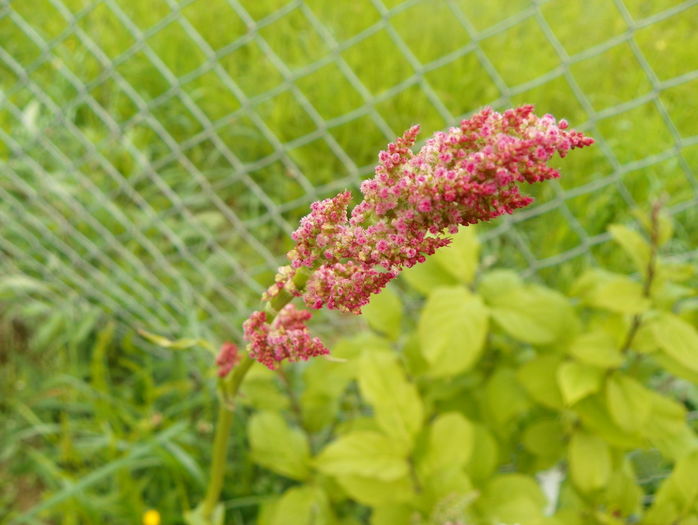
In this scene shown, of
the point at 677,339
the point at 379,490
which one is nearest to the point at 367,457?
the point at 379,490

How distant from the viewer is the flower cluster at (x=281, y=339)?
0.75 m

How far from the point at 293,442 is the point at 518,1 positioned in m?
2.30

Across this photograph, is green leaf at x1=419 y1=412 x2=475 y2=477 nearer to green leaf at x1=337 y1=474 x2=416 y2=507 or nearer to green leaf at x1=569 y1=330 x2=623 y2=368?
green leaf at x1=337 y1=474 x2=416 y2=507

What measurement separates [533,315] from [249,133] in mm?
1599

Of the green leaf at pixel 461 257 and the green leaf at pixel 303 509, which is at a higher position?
the green leaf at pixel 461 257

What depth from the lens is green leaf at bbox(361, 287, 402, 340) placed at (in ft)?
5.27

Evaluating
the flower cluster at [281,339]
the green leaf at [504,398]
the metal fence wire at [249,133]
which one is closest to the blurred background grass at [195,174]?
the metal fence wire at [249,133]

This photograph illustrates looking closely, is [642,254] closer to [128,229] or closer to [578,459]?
[578,459]

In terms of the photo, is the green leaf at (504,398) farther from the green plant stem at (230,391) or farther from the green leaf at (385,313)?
the green plant stem at (230,391)

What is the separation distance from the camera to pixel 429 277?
1.65 metres

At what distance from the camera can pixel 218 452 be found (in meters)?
1.18

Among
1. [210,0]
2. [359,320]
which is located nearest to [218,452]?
[359,320]

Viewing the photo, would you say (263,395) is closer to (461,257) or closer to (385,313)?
(385,313)

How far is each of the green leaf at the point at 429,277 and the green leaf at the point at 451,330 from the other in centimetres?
16
